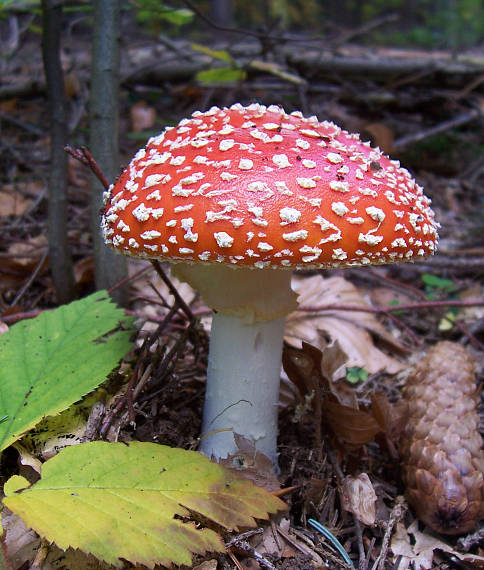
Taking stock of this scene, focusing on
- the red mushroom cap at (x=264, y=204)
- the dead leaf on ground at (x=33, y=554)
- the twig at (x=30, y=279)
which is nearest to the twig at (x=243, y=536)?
the dead leaf on ground at (x=33, y=554)

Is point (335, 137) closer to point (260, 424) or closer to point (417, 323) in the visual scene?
point (260, 424)

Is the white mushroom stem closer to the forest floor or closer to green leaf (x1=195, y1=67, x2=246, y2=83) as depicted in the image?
the forest floor

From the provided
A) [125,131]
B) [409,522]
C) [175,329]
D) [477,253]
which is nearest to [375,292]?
[477,253]

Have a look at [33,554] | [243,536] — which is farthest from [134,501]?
[243,536]

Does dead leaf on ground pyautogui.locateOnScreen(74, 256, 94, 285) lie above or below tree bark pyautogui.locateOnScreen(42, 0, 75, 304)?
below

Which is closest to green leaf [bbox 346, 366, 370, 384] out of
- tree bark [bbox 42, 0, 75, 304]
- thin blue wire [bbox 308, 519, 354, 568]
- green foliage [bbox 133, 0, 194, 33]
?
thin blue wire [bbox 308, 519, 354, 568]
